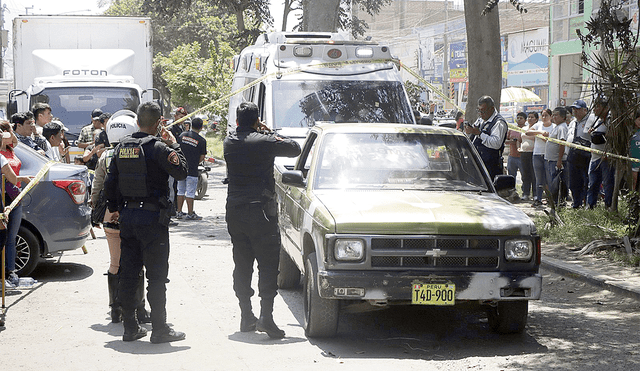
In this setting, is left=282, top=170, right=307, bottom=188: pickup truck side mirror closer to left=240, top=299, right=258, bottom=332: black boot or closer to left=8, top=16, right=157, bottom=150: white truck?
left=240, top=299, right=258, bottom=332: black boot

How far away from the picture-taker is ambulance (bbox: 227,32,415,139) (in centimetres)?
1188

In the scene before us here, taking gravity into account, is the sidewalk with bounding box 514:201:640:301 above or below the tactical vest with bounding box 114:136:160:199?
below

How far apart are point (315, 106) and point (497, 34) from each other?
512cm

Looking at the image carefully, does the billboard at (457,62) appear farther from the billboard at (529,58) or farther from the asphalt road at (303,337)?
A: the asphalt road at (303,337)

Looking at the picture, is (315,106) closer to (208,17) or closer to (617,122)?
(617,122)

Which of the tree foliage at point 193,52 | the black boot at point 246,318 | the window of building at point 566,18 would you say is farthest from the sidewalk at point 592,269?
the window of building at point 566,18

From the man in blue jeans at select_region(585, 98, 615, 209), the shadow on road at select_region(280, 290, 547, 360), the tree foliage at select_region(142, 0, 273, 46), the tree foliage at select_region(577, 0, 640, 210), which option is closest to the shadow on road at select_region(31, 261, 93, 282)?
the shadow on road at select_region(280, 290, 547, 360)

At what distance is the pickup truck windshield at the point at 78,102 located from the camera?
16125 millimetres

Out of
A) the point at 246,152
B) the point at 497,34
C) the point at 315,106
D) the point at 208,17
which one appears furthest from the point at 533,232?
the point at 208,17

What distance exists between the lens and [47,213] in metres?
9.26

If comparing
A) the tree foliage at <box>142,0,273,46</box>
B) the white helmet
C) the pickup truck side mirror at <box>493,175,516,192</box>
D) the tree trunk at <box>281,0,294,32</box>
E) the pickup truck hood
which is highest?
the tree trunk at <box>281,0,294,32</box>

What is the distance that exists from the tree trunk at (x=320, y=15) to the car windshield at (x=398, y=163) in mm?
13856

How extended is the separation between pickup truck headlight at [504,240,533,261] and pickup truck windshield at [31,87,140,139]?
11.0 metres

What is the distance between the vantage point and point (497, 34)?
15562 millimetres
